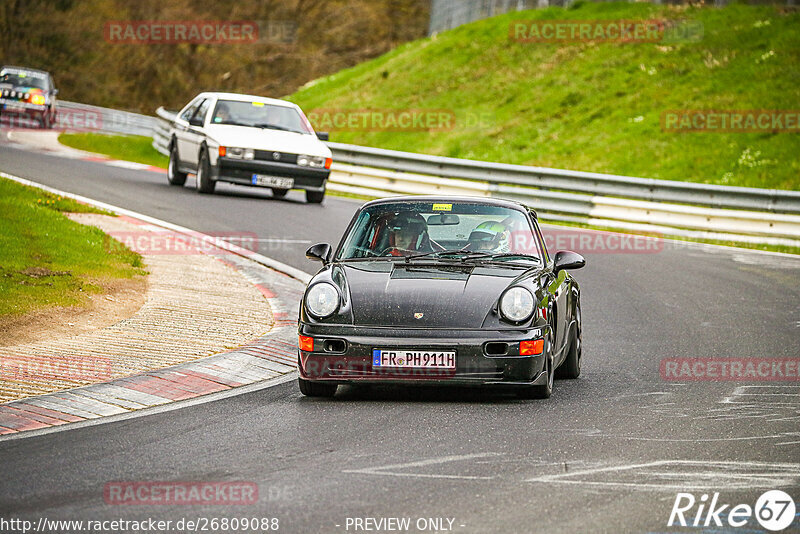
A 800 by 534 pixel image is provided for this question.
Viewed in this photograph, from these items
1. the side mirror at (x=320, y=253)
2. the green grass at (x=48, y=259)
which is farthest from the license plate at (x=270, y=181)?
the side mirror at (x=320, y=253)

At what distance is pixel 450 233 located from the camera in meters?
9.02

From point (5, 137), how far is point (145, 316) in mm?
21108

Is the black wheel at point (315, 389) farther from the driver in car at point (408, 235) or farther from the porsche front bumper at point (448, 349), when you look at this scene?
the driver in car at point (408, 235)

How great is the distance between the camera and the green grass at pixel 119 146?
29938 millimetres

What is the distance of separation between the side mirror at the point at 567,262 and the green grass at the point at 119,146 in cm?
2086

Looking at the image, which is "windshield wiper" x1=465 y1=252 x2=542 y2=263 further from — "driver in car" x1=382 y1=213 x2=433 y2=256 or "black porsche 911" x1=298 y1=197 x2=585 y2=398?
"driver in car" x1=382 y1=213 x2=433 y2=256

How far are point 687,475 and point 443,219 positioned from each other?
3.48m

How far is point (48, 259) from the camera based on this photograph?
40.7 ft

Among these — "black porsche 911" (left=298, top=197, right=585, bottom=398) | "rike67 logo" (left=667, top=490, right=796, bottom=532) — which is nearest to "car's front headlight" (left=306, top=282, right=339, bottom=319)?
"black porsche 911" (left=298, top=197, right=585, bottom=398)

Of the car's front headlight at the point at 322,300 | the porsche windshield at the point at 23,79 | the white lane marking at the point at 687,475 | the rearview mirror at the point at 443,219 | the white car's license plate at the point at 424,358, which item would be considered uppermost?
the porsche windshield at the point at 23,79

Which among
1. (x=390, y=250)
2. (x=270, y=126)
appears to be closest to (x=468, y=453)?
(x=390, y=250)

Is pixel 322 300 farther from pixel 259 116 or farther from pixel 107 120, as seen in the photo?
pixel 107 120

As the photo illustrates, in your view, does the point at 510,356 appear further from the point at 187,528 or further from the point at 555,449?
the point at 187,528

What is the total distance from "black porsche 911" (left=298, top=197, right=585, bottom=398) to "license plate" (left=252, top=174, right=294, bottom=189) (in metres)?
11.9
